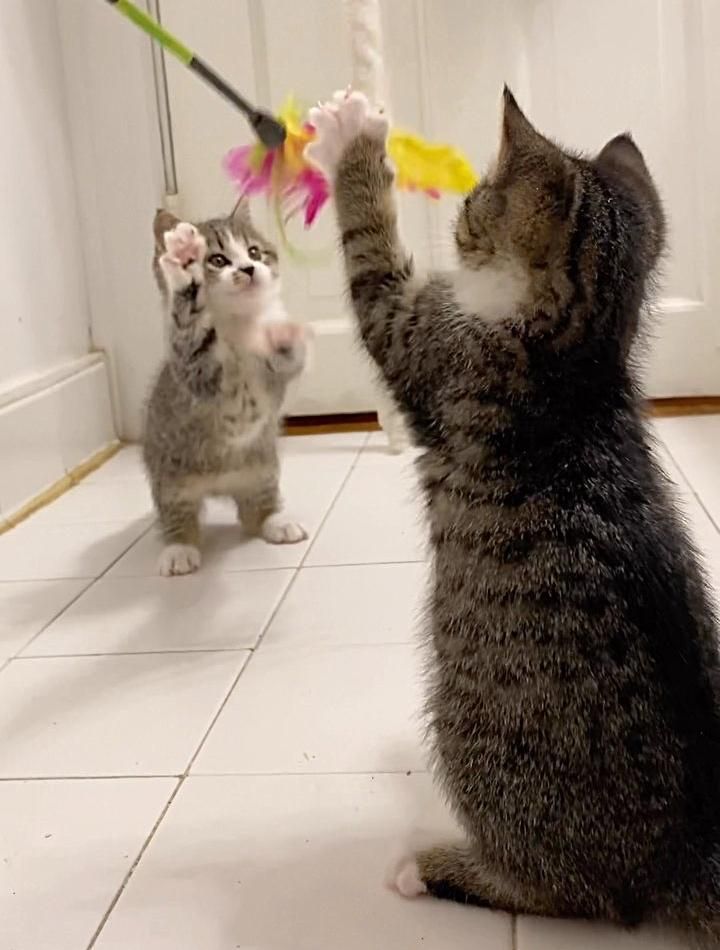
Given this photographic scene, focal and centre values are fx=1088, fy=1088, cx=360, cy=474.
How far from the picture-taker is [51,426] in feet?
8.25

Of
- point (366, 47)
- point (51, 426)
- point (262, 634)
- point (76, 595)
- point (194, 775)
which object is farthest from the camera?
point (51, 426)

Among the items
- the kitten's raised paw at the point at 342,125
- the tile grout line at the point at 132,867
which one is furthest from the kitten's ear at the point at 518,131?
the tile grout line at the point at 132,867

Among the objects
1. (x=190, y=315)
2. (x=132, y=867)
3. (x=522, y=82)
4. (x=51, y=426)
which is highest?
(x=522, y=82)

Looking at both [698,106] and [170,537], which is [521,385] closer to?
[170,537]

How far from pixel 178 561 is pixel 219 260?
1.79 ft

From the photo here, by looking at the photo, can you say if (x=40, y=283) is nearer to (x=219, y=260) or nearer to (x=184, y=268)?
(x=219, y=260)

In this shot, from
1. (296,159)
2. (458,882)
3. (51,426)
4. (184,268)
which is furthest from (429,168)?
(51,426)

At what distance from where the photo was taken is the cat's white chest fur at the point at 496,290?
3.18ft

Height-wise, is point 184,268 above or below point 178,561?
above

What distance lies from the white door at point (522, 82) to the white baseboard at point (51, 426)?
2.07ft

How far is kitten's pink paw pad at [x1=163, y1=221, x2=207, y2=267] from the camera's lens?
1.73 metres

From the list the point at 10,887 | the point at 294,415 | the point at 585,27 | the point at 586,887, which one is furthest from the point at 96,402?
the point at 586,887

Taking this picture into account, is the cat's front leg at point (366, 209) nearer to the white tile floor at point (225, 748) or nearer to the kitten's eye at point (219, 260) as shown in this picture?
the white tile floor at point (225, 748)

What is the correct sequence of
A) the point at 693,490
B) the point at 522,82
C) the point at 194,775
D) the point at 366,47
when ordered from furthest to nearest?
the point at 522,82 → the point at 366,47 → the point at 693,490 → the point at 194,775
